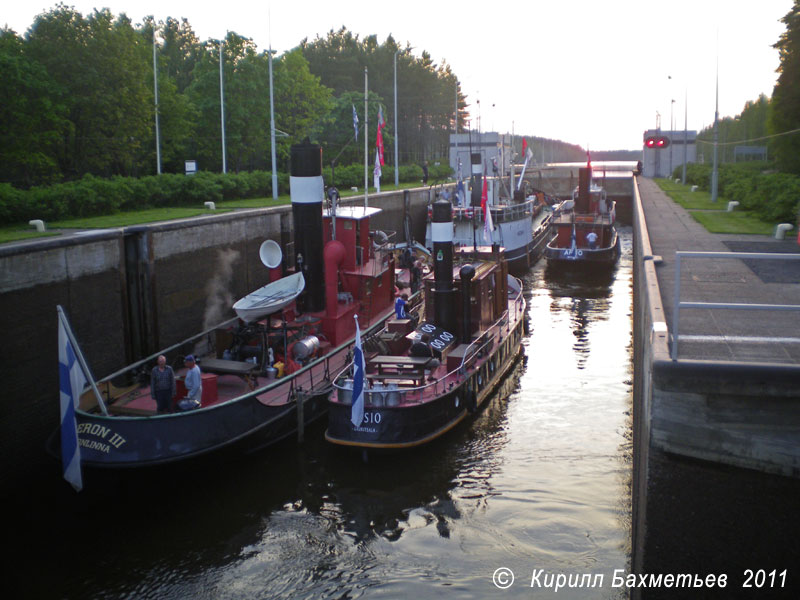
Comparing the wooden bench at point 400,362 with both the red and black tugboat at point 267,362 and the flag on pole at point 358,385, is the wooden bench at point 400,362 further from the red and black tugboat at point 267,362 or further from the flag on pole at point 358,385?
the flag on pole at point 358,385

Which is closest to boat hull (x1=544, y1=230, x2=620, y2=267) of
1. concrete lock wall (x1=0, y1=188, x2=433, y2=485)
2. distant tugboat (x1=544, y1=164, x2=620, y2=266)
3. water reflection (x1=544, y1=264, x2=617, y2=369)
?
distant tugboat (x1=544, y1=164, x2=620, y2=266)

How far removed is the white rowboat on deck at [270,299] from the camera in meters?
16.5

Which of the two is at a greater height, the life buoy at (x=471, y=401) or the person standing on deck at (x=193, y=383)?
the person standing on deck at (x=193, y=383)

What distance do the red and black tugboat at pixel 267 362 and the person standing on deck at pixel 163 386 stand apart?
0.20 m

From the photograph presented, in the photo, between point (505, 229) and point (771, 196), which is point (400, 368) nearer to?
point (771, 196)

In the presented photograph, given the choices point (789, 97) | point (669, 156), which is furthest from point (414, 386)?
point (669, 156)

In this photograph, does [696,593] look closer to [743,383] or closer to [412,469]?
[743,383]

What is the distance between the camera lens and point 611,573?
1150 cm

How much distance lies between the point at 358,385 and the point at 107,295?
736cm

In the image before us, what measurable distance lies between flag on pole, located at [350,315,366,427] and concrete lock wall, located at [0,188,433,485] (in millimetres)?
6441

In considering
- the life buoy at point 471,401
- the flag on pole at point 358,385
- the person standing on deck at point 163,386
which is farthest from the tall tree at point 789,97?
the person standing on deck at point 163,386

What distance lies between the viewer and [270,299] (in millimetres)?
17062

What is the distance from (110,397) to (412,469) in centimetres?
641

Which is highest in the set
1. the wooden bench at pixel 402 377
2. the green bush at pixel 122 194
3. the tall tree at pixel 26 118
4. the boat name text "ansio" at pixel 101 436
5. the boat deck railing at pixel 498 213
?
the tall tree at pixel 26 118
